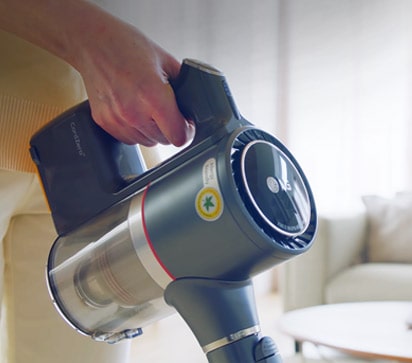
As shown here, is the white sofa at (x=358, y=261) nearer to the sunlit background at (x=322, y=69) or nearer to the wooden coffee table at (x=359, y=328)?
the sunlit background at (x=322, y=69)

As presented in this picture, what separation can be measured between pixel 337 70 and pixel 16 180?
9.57 feet

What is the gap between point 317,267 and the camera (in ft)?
8.54

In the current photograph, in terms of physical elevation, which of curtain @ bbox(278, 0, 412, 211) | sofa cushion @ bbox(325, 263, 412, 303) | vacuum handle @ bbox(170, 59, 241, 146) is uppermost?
vacuum handle @ bbox(170, 59, 241, 146)

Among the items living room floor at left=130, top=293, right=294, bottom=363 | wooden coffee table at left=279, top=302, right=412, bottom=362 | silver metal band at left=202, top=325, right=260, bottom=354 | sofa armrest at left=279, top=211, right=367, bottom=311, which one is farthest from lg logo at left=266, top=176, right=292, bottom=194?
sofa armrest at left=279, top=211, right=367, bottom=311

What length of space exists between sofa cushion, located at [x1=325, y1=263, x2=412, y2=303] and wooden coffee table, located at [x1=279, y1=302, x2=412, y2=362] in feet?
1.37

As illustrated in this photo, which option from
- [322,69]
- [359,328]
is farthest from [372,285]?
[322,69]

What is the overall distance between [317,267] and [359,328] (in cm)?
81

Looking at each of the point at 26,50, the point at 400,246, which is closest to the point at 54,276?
the point at 26,50

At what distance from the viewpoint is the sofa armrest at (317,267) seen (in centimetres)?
259

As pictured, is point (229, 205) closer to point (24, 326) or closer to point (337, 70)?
point (24, 326)

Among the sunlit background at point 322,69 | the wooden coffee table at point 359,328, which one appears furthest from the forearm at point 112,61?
the sunlit background at point 322,69

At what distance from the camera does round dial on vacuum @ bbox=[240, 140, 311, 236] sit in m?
0.52

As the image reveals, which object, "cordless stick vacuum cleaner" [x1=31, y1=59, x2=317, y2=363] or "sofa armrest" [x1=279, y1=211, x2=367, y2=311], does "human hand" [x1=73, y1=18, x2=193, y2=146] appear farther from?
"sofa armrest" [x1=279, y1=211, x2=367, y2=311]

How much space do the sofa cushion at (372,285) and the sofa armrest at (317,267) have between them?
0.17 feet
